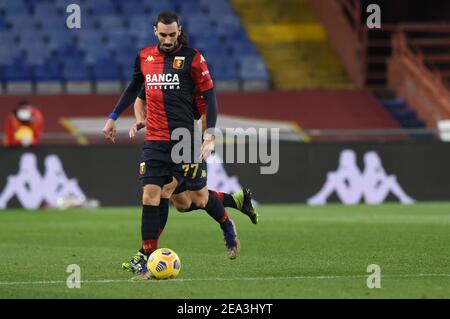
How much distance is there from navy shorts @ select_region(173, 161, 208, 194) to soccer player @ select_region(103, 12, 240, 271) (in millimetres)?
21

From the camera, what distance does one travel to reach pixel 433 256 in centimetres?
1048

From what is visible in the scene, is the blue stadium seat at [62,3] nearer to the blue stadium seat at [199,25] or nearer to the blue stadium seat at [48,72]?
the blue stadium seat at [48,72]

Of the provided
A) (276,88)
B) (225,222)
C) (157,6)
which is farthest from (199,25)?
(225,222)

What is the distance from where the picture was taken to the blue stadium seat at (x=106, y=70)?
2398 cm

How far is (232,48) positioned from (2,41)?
497cm

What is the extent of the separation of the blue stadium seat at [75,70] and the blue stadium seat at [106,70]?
0.19 m

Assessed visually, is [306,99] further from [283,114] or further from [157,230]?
[157,230]

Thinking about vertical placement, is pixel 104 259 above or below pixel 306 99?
below

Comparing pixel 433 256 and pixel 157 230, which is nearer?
pixel 157 230

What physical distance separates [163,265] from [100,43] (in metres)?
16.4

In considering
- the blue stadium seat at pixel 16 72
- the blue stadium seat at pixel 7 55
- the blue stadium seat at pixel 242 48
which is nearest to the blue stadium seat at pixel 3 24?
the blue stadium seat at pixel 7 55

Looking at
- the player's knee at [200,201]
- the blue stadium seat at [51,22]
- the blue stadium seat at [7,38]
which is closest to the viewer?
the player's knee at [200,201]

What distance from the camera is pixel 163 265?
29.2 feet
